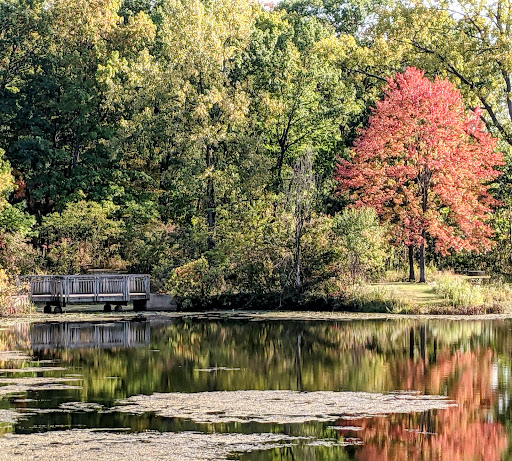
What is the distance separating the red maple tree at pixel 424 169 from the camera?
44.8 meters

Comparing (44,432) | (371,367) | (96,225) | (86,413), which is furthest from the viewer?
(96,225)

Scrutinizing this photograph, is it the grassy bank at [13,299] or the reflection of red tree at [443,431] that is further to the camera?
the grassy bank at [13,299]

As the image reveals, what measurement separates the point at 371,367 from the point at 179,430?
9.04m

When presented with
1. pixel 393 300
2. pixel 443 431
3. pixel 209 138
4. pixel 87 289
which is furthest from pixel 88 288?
pixel 443 431

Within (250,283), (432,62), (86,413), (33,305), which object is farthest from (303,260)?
(86,413)

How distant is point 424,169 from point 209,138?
9638 mm

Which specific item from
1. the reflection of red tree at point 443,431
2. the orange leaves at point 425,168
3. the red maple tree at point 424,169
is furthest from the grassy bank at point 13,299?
the reflection of red tree at point 443,431

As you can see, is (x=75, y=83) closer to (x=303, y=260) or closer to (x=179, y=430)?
(x=303, y=260)

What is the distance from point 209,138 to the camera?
45.4 m

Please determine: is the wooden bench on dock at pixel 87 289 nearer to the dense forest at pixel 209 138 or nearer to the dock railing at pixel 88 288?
the dock railing at pixel 88 288

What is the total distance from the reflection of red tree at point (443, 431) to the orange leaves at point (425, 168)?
2293 cm

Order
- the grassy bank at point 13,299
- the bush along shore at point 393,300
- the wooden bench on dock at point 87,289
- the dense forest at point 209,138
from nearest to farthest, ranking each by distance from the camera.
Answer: the grassy bank at point 13,299 → the bush along shore at point 393,300 → the wooden bench on dock at point 87,289 → the dense forest at point 209,138

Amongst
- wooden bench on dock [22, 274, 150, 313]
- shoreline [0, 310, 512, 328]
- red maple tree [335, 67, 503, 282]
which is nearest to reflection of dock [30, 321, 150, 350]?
shoreline [0, 310, 512, 328]

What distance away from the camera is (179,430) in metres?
16.5
